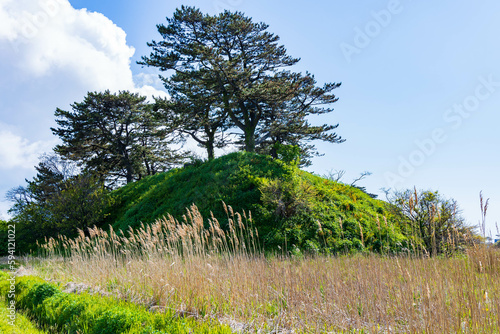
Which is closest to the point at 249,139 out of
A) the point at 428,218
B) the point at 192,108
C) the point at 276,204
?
the point at 192,108

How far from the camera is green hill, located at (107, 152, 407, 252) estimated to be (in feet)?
35.3

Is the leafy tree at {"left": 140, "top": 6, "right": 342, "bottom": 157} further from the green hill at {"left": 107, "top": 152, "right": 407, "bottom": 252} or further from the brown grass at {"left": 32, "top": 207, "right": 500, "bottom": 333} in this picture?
the brown grass at {"left": 32, "top": 207, "right": 500, "bottom": 333}

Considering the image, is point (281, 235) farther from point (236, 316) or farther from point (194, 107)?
point (194, 107)

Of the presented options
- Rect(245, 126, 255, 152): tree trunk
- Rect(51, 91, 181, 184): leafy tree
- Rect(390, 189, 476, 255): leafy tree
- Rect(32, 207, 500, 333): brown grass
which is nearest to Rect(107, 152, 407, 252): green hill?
Rect(390, 189, 476, 255): leafy tree

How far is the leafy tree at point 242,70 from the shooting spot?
19.5 meters

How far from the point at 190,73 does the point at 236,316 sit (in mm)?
18151

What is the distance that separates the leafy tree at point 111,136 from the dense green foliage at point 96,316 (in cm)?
2107

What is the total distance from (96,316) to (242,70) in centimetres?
1705

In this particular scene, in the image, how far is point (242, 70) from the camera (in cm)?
1964

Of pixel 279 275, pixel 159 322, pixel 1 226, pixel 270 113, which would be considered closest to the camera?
pixel 159 322

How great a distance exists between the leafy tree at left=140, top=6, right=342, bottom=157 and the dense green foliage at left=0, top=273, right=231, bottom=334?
1473cm

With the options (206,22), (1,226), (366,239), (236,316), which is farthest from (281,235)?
(1,226)

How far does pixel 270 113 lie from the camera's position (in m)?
23.1

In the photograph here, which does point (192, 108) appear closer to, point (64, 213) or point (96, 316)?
point (64, 213)
